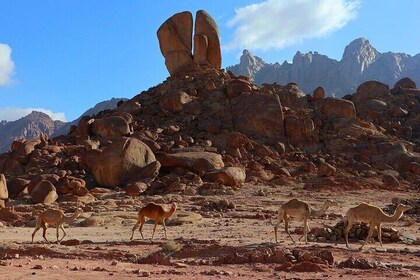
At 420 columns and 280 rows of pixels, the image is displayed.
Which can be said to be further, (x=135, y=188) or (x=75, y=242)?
(x=135, y=188)

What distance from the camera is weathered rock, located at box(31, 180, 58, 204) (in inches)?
1150

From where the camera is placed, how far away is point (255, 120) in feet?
156

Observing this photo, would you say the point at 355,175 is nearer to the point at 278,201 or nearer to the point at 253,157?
the point at 253,157

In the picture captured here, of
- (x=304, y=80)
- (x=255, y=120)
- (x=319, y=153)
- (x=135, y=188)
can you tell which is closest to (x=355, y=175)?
(x=319, y=153)

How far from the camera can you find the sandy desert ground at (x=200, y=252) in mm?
10867

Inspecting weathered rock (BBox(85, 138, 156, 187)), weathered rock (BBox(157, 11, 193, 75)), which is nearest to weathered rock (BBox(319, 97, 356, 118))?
weathered rock (BBox(157, 11, 193, 75))

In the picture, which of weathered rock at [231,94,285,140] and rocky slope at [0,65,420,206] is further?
weathered rock at [231,94,285,140]

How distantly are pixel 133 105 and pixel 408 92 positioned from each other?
1279 inches

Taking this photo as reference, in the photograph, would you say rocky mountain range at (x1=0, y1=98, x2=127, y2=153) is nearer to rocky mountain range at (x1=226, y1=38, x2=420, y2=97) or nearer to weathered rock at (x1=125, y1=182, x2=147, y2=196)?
rocky mountain range at (x1=226, y1=38, x2=420, y2=97)

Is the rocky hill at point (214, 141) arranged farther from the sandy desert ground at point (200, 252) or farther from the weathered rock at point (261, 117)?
the sandy desert ground at point (200, 252)

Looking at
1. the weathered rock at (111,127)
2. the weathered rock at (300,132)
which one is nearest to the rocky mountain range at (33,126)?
the weathered rock at (111,127)

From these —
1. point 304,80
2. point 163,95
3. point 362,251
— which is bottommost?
point 362,251

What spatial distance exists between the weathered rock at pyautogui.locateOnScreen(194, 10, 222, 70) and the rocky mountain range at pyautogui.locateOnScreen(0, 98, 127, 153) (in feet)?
338

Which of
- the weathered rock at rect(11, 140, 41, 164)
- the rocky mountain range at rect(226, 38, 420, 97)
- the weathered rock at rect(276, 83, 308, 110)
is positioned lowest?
the weathered rock at rect(11, 140, 41, 164)
